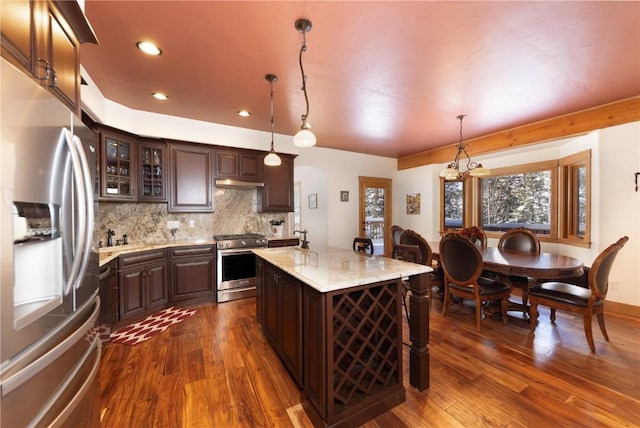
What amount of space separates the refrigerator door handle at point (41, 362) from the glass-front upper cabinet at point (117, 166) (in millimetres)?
2488

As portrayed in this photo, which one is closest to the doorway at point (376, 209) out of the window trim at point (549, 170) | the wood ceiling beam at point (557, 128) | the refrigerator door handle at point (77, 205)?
the wood ceiling beam at point (557, 128)

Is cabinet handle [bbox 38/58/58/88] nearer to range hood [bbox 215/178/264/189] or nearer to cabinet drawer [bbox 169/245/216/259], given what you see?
cabinet drawer [bbox 169/245/216/259]

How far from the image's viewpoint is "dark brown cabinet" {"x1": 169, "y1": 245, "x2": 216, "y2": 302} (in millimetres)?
3441

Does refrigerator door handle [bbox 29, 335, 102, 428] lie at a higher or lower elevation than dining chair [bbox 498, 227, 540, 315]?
lower

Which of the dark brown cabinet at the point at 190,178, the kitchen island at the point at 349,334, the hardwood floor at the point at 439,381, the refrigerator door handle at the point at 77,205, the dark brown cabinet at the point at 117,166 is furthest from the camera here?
the dark brown cabinet at the point at 190,178

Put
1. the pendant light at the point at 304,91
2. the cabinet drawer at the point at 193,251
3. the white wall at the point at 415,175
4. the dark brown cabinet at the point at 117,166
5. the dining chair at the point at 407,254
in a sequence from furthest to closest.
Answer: the cabinet drawer at the point at 193,251 → the white wall at the point at 415,175 → the dark brown cabinet at the point at 117,166 → the dining chair at the point at 407,254 → the pendant light at the point at 304,91

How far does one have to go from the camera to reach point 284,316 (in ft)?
6.70

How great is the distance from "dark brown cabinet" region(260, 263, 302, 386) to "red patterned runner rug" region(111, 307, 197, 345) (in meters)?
1.32

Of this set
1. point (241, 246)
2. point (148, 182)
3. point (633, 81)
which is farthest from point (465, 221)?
point (148, 182)

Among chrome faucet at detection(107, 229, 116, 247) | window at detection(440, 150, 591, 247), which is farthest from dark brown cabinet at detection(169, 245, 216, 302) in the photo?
window at detection(440, 150, 591, 247)

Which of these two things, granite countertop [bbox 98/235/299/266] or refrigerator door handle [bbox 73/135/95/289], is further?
granite countertop [bbox 98/235/299/266]

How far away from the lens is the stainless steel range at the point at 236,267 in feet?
12.0

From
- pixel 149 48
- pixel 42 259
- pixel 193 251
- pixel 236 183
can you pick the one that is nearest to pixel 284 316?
pixel 42 259

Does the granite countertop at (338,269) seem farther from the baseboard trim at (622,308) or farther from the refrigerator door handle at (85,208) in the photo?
A: the baseboard trim at (622,308)
